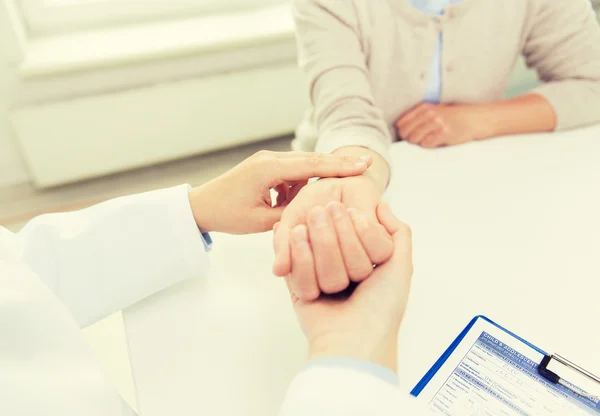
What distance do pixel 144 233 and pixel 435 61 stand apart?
60cm

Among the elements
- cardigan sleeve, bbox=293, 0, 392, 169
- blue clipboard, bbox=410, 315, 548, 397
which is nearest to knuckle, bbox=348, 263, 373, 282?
blue clipboard, bbox=410, 315, 548, 397

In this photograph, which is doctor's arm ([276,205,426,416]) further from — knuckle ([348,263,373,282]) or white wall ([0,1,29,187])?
white wall ([0,1,29,187])

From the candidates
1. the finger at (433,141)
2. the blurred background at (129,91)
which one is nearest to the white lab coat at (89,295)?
the finger at (433,141)

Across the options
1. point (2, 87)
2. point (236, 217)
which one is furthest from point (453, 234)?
point (2, 87)

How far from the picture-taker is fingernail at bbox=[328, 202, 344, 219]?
439 millimetres

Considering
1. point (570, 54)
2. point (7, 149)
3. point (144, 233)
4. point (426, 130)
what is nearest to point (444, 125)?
point (426, 130)

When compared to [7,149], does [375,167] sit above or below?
above

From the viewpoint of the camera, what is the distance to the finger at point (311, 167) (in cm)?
53

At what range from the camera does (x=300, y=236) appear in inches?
16.9

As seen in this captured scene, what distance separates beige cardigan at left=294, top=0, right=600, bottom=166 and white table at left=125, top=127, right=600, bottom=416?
16 centimetres

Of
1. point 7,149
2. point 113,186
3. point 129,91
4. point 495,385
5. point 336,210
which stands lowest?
point 113,186

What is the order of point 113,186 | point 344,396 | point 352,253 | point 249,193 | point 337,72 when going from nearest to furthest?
point 344,396
point 352,253
point 249,193
point 337,72
point 113,186

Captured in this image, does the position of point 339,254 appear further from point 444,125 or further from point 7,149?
point 7,149

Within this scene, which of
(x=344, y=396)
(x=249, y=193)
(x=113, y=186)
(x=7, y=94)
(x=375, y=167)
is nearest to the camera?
(x=344, y=396)
